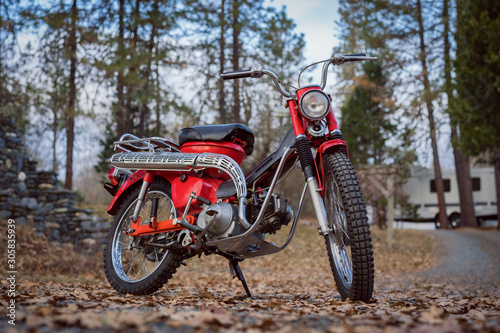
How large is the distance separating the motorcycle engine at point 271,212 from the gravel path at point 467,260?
13.1ft

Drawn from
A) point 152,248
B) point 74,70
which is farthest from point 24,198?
point 152,248

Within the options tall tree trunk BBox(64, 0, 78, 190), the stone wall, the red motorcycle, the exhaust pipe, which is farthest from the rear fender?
tall tree trunk BBox(64, 0, 78, 190)

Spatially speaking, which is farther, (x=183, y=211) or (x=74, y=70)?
(x=74, y=70)

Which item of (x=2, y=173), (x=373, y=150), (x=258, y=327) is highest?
(x=373, y=150)

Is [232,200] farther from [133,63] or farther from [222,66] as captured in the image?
[222,66]

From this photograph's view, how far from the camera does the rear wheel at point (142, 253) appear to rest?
3.54 meters

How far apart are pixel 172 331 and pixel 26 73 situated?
41.1 feet

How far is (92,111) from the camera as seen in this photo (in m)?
12.7

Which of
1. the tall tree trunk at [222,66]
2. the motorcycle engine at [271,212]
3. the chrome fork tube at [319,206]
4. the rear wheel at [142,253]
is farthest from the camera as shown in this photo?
the tall tree trunk at [222,66]

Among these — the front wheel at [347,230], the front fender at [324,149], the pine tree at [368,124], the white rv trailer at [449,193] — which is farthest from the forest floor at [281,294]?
the pine tree at [368,124]

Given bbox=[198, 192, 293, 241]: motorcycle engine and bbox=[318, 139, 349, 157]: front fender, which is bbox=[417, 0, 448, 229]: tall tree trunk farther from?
bbox=[198, 192, 293, 241]: motorcycle engine

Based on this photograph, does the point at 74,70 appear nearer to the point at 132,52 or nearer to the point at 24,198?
the point at 132,52

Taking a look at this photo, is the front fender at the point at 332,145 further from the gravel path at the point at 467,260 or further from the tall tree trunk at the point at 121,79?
the tall tree trunk at the point at 121,79

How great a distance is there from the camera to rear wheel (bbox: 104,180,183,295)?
3.54 meters
